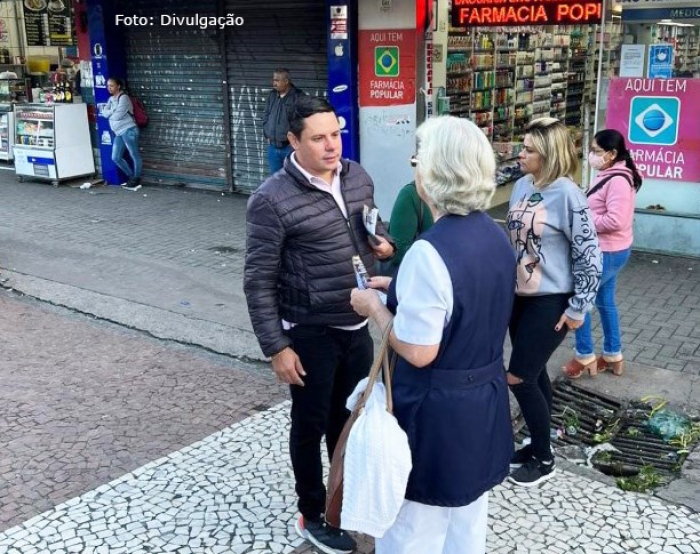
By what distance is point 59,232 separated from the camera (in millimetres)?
9773

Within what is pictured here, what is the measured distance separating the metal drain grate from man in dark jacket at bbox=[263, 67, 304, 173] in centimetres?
582

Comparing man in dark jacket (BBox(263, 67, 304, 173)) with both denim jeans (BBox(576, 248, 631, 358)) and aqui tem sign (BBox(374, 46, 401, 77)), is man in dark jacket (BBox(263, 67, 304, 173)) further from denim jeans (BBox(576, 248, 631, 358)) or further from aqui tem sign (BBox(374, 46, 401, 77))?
denim jeans (BBox(576, 248, 631, 358))

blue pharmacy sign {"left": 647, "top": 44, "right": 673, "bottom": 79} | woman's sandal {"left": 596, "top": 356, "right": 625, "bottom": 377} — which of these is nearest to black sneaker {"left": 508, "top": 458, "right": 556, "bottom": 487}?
woman's sandal {"left": 596, "top": 356, "right": 625, "bottom": 377}

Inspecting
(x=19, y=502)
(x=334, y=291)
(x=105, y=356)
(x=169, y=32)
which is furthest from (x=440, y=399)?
(x=169, y=32)

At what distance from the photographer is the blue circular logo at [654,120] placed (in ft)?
26.4

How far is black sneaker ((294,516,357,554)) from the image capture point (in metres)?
3.49

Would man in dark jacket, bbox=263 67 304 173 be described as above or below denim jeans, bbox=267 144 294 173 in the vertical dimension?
above

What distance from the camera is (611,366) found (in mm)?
5402

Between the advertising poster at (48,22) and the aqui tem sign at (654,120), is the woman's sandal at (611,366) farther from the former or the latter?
the advertising poster at (48,22)

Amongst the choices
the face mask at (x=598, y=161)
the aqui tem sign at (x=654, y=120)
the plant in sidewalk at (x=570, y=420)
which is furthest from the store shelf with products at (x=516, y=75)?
the plant in sidewalk at (x=570, y=420)

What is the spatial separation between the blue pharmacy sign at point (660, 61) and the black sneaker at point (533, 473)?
5.27m

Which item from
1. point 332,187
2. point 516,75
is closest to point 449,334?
point 332,187

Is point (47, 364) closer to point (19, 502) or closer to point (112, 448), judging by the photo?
point (112, 448)

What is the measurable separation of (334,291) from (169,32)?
9801 mm
